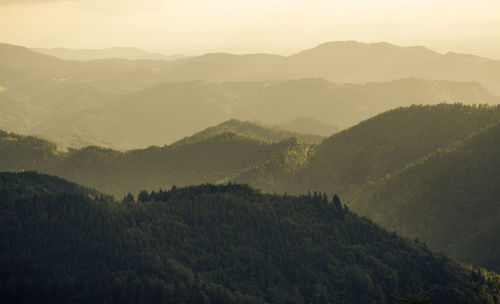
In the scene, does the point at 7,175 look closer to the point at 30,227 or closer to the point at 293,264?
the point at 30,227

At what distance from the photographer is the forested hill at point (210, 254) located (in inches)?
4656

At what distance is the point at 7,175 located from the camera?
7288 inches

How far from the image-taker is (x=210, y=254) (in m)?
136

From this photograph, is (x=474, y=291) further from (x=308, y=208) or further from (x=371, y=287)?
(x=308, y=208)

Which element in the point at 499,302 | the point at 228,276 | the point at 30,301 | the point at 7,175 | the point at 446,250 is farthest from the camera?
the point at 446,250

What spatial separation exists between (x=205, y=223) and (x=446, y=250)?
8373 centimetres

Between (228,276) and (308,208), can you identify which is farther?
(308,208)

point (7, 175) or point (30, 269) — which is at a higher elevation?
point (7, 175)

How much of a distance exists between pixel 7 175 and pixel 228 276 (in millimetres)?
83170

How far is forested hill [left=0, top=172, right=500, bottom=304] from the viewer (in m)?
118

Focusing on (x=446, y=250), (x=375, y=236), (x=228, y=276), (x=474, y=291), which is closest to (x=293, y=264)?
(x=228, y=276)

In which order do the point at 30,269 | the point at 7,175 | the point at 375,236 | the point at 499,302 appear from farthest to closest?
the point at 7,175 → the point at 375,236 → the point at 499,302 → the point at 30,269

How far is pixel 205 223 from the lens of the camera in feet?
484

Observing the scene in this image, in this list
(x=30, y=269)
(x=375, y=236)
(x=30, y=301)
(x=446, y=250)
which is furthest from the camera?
(x=446, y=250)
